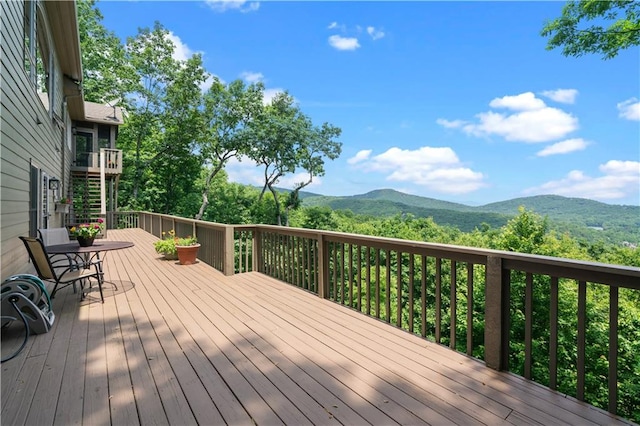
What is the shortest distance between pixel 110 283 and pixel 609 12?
486 inches

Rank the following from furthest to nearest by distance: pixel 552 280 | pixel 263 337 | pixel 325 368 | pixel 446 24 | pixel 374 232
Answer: pixel 374 232 → pixel 446 24 → pixel 263 337 → pixel 325 368 → pixel 552 280

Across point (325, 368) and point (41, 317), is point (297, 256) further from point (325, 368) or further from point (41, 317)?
point (41, 317)

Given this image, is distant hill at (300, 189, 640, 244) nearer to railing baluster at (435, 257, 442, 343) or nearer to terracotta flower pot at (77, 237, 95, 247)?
railing baluster at (435, 257, 442, 343)

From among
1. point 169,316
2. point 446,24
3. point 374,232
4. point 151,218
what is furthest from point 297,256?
point 374,232

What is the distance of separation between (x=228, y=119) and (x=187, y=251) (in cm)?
1896

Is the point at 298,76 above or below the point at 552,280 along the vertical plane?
above

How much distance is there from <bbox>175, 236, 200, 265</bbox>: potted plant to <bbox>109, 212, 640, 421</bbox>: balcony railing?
8.4 inches

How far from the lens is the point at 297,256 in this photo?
4.61 m

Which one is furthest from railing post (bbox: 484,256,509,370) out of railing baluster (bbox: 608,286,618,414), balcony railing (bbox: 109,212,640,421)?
railing baluster (bbox: 608,286,618,414)

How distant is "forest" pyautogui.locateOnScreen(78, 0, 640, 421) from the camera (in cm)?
1814

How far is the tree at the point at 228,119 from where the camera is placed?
22.5m

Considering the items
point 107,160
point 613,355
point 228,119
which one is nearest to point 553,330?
point 613,355

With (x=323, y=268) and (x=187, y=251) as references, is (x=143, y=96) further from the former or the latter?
(x=323, y=268)

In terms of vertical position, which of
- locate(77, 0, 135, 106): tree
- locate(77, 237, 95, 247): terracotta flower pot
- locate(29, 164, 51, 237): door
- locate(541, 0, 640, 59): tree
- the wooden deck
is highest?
locate(77, 0, 135, 106): tree
